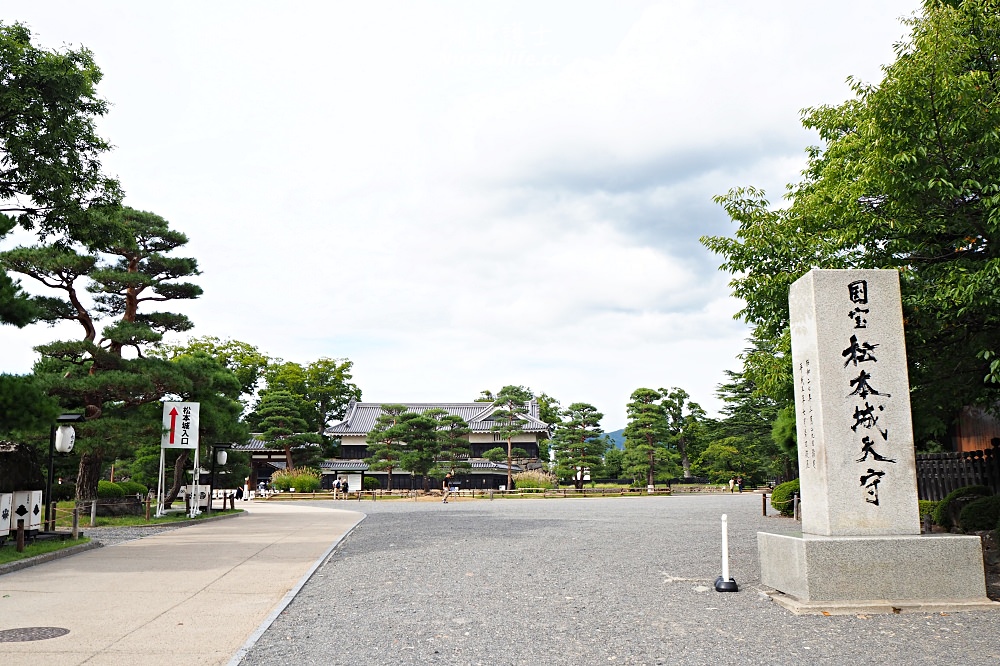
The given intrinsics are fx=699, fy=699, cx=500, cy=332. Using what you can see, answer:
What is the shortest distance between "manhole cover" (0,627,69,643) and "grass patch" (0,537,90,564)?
485 cm

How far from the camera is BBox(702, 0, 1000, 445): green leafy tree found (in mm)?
7445

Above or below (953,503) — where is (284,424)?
above

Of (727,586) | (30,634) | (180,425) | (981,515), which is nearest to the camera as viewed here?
(30,634)

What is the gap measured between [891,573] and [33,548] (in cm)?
1284

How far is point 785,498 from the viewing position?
2084 centimetres

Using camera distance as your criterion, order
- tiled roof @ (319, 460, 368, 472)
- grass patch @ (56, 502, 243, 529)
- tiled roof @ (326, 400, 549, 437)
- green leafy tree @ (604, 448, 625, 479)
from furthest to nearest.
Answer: tiled roof @ (326, 400, 549, 437) < tiled roof @ (319, 460, 368, 472) < green leafy tree @ (604, 448, 625, 479) < grass patch @ (56, 502, 243, 529)

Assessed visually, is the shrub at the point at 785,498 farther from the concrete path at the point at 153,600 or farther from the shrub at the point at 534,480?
the shrub at the point at 534,480

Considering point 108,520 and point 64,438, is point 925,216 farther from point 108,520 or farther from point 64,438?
point 108,520

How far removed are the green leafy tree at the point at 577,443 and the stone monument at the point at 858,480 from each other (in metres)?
38.1

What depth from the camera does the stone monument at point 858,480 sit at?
692 centimetres

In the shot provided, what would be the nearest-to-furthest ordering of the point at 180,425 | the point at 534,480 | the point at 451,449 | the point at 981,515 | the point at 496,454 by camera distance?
the point at 981,515, the point at 180,425, the point at 451,449, the point at 496,454, the point at 534,480

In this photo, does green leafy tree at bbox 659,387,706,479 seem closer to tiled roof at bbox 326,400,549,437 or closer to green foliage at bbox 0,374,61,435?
tiled roof at bbox 326,400,549,437

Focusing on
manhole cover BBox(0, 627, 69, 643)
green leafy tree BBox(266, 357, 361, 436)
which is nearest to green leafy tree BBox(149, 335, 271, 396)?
green leafy tree BBox(266, 357, 361, 436)

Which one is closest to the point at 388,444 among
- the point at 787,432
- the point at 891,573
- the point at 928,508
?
the point at 787,432
